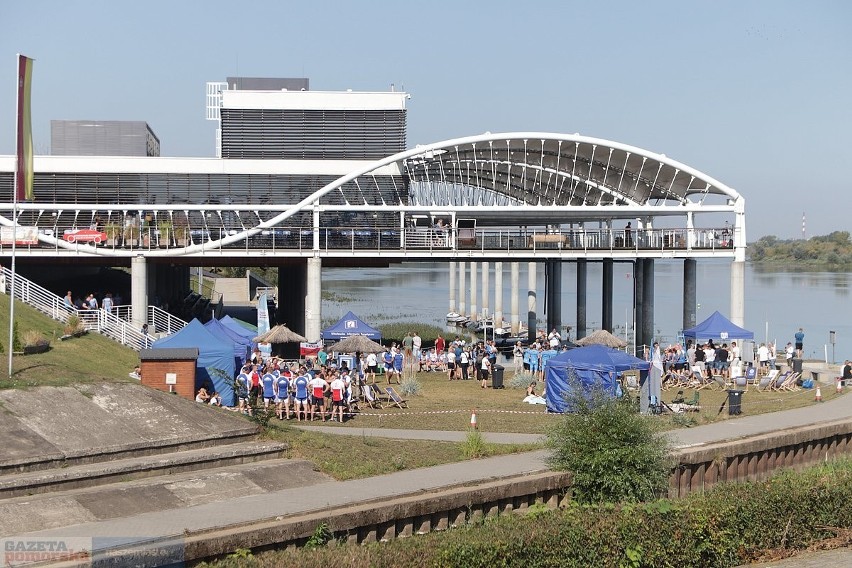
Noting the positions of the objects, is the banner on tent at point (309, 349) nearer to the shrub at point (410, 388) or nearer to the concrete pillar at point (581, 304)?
the shrub at point (410, 388)

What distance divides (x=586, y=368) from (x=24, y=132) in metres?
14.0

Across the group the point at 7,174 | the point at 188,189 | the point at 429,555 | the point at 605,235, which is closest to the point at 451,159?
the point at 605,235

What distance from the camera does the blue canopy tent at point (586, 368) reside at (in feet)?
85.6

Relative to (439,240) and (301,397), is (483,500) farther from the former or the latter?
(439,240)

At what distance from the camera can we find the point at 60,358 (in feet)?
85.3

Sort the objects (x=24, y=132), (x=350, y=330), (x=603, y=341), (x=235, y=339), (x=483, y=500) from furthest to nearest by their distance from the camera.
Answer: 1. (x=603, y=341)
2. (x=350, y=330)
3. (x=235, y=339)
4. (x=24, y=132)
5. (x=483, y=500)

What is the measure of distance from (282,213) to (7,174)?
11.3 metres

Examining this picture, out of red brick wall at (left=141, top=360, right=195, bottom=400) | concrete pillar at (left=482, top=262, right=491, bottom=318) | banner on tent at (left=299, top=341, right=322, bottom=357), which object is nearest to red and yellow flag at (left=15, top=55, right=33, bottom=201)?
red brick wall at (left=141, top=360, right=195, bottom=400)

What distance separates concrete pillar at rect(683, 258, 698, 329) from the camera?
45.8 meters

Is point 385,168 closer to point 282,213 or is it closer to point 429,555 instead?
point 282,213

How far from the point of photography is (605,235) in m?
46.3

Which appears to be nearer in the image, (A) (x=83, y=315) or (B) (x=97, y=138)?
(A) (x=83, y=315)

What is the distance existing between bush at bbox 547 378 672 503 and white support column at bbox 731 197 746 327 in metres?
29.1

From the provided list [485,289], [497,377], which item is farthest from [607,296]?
[485,289]
